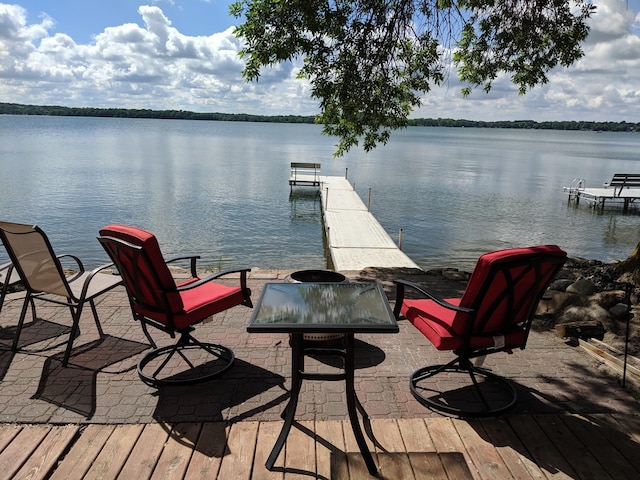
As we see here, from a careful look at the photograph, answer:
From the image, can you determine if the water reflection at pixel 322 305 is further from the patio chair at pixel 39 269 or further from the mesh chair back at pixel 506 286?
the patio chair at pixel 39 269

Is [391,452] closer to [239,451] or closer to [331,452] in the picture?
[331,452]

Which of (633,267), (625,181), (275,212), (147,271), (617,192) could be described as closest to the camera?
(147,271)

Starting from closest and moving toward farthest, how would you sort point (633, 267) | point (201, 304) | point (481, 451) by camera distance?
1. point (481, 451)
2. point (201, 304)
3. point (633, 267)

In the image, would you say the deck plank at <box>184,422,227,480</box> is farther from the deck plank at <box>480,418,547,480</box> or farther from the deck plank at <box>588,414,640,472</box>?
the deck plank at <box>588,414,640,472</box>

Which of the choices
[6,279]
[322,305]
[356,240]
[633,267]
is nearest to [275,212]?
[356,240]

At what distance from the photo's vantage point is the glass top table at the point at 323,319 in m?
2.51

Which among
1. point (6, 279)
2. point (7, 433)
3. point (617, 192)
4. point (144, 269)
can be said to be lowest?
point (617, 192)

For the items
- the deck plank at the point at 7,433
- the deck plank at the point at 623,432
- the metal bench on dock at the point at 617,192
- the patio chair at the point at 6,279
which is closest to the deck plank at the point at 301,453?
the deck plank at the point at 7,433

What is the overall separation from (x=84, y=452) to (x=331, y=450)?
1.38m

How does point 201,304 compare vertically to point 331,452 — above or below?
above

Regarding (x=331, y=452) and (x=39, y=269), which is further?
(x=39, y=269)

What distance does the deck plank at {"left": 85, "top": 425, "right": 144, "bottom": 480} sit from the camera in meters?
2.43

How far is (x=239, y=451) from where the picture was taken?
2633 millimetres

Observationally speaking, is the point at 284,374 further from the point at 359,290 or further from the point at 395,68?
the point at 395,68
